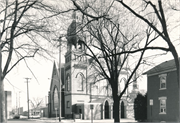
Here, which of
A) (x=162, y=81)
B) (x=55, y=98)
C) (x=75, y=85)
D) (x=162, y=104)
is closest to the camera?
(x=162, y=104)

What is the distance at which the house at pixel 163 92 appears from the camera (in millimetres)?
26750

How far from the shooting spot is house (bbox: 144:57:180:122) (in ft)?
87.8

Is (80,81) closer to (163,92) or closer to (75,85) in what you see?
(75,85)

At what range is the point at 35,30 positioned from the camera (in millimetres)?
9922

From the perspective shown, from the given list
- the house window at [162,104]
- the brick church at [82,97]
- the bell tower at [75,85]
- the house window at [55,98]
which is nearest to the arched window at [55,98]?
the house window at [55,98]

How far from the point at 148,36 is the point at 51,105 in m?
44.2

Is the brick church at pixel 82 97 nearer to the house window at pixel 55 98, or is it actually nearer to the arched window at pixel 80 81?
the arched window at pixel 80 81

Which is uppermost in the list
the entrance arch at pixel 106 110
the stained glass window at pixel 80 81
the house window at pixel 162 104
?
the stained glass window at pixel 80 81

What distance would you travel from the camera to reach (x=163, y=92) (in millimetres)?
28688

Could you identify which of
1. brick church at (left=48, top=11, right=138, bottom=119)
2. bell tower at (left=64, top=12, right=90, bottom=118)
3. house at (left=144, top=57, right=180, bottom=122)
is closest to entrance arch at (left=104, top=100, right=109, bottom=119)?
brick church at (left=48, top=11, right=138, bottom=119)

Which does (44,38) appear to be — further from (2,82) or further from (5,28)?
(2,82)

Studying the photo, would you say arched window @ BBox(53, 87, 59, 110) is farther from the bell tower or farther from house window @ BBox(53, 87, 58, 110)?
the bell tower

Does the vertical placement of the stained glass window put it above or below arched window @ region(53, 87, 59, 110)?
above

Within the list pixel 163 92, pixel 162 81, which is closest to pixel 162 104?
pixel 163 92
